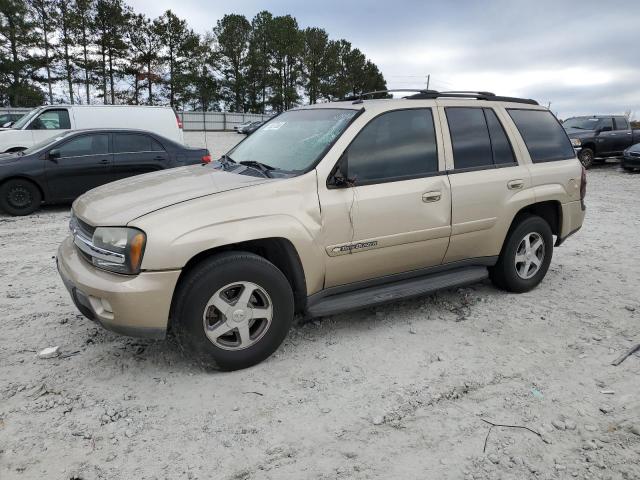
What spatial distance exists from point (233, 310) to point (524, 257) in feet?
9.73

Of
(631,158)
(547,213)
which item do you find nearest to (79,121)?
(547,213)

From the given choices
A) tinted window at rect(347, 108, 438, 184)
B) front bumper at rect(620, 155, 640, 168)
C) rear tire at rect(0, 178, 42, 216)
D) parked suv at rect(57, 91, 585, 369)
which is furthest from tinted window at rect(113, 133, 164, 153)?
front bumper at rect(620, 155, 640, 168)

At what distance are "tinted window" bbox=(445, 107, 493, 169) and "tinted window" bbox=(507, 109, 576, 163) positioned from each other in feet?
1.61

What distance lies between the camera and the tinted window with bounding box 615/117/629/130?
17.0 meters

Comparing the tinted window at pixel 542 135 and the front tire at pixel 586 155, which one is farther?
the front tire at pixel 586 155

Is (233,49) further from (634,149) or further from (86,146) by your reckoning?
(86,146)

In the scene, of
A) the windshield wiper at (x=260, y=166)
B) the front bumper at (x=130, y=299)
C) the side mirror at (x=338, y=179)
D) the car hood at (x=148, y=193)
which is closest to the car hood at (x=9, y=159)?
the car hood at (x=148, y=193)

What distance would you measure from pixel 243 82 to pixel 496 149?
52889 millimetres

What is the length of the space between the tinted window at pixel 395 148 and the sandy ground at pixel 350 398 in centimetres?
126

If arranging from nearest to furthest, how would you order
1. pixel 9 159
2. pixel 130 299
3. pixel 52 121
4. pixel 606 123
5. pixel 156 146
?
1. pixel 130 299
2. pixel 9 159
3. pixel 156 146
4. pixel 52 121
5. pixel 606 123

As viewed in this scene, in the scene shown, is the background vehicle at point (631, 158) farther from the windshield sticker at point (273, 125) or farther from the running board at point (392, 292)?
the windshield sticker at point (273, 125)

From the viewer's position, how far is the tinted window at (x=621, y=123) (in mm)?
17047

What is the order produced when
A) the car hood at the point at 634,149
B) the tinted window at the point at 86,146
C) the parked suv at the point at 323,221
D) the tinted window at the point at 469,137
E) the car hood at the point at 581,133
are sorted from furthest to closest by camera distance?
the car hood at the point at 581,133, the car hood at the point at 634,149, the tinted window at the point at 86,146, the tinted window at the point at 469,137, the parked suv at the point at 323,221

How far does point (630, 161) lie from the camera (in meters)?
15.6
